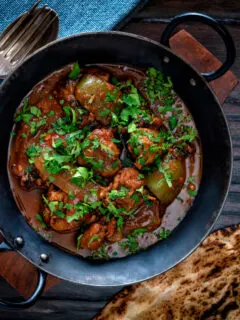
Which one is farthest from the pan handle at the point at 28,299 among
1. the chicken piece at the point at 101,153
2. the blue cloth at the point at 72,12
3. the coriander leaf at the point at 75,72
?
the blue cloth at the point at 72,12

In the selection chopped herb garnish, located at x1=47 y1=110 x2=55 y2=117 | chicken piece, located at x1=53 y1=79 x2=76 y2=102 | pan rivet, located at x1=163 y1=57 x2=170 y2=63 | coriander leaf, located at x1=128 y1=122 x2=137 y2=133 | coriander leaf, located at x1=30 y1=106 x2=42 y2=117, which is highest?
coriander leaf, located at x1=30 y1=106 x2=42 y2=117

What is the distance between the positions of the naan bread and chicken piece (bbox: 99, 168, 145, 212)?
26.9 inches

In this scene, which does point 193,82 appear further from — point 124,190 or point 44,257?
point 44,257

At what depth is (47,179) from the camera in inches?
102

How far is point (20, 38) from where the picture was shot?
267cm

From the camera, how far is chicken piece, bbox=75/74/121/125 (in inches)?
101

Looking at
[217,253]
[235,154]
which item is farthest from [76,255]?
[235,154]

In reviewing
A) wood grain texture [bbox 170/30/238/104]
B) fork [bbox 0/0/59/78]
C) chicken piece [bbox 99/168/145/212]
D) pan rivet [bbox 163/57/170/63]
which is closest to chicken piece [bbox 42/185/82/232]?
chicken piece [bbox 99/168/145/212]

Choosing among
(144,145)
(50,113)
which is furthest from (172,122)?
(50,113)

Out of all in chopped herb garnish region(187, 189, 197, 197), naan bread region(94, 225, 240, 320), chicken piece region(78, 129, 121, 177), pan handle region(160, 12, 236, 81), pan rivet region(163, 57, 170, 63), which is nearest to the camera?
pan handle region(160, 12, 236, 81)

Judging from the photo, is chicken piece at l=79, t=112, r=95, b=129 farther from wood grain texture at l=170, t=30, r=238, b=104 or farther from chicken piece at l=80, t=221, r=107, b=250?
wood grain texture at l=170, t=30, r=238, b=104

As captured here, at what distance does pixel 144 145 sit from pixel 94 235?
1.86 ft

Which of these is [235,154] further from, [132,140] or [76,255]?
[76,255]

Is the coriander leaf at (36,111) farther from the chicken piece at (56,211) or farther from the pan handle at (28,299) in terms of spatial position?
the pan handle at (28,299)
